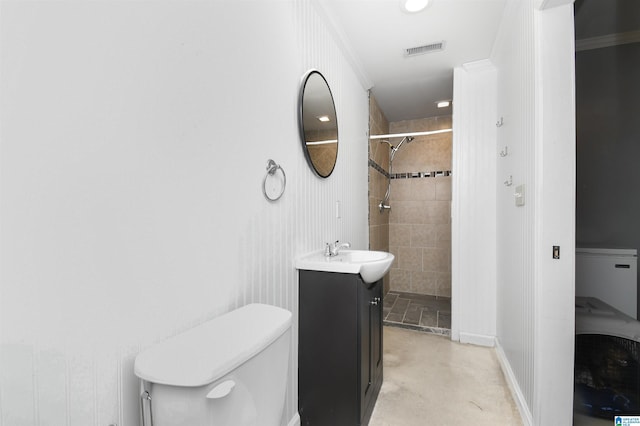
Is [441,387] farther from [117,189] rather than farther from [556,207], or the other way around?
[117,189]

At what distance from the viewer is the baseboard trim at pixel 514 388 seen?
1546 millimetres

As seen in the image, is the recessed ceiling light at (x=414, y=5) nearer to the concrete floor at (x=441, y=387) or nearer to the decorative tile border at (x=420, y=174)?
the decorative tile border at (x=420, y=174)

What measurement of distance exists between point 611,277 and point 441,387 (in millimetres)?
1415

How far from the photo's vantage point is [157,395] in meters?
0.66

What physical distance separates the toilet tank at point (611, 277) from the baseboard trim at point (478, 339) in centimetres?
85

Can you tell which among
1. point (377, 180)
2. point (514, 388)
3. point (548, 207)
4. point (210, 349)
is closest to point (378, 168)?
point (377, 180)

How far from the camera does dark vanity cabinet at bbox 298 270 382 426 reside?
1.43 meters

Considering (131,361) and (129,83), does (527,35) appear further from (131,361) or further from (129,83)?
(131,361)

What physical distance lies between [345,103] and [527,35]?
125 cm

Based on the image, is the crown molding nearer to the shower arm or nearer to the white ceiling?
the white ceiling

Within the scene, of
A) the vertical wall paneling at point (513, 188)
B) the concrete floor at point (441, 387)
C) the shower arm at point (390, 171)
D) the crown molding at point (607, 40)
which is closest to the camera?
the vertical wall paneling at point (513, 188)

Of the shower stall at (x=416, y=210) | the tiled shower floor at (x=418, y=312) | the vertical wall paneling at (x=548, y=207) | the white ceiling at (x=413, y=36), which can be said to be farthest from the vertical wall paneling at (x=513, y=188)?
the shower stall at (x=416, y=210)

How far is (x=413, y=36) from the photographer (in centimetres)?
218

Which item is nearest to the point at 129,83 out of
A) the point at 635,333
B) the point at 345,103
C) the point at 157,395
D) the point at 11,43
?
the point at 11,43
